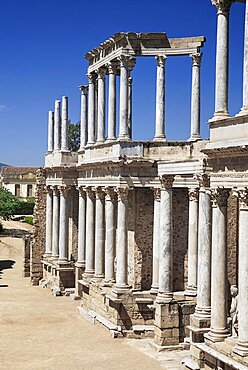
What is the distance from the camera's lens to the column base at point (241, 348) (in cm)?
1438

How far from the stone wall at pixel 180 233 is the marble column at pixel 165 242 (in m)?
2.47

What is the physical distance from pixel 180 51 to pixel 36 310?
12649 millimetres

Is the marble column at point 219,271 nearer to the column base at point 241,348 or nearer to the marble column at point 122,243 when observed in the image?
the column base at point 241,348

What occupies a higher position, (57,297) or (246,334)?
(246,334)

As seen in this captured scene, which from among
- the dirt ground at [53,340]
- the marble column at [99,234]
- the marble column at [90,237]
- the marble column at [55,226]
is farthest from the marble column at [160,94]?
the marble column at [55,226]

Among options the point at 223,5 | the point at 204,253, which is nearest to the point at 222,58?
the point at 223,5

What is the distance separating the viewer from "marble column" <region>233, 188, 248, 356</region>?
14.5m

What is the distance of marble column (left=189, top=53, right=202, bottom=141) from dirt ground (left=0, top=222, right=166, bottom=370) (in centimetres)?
842

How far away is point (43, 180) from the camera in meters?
37.3

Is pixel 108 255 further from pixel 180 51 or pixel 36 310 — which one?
pixel 180 51

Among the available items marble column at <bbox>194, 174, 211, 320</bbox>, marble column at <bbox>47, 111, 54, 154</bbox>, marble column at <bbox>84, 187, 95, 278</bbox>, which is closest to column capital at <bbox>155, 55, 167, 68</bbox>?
marble column at <bbox>84, 187, 95, 278</bbox>

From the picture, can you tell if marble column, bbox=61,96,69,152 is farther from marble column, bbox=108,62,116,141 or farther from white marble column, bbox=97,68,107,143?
marble column, bbox=108,62,116,141

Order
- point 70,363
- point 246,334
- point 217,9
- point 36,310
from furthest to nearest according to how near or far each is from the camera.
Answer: point 36,310
point 70,363
point 217,9
point 246,334

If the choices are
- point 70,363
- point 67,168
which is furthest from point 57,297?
point 70,363
